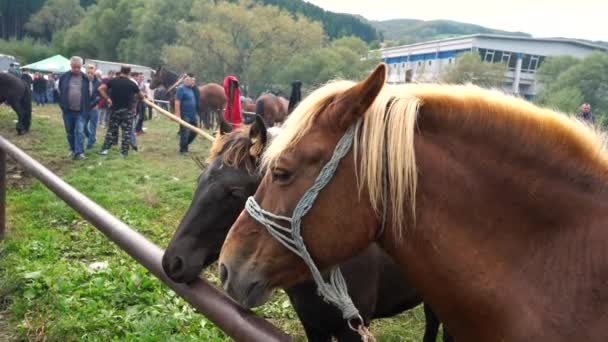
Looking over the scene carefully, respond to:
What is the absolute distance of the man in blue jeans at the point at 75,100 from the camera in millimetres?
10164

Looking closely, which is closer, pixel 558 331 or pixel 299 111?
pixel 558 331

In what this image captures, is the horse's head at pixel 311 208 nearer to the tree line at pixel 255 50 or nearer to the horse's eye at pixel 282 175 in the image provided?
the horse's eye at pixel 282 175

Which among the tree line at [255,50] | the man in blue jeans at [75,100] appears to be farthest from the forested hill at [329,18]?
the man in blue jeans at [75,100]

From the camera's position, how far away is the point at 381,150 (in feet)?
5.27

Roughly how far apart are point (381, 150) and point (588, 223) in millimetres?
726

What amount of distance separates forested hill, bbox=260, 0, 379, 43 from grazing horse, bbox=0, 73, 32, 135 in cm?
8756

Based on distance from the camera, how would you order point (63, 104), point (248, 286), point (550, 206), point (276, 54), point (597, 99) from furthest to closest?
1. point (276, 54)
2. point (597, 99)
3. point (63, 104)
4. point (248, 286)
5. point (550, 206)

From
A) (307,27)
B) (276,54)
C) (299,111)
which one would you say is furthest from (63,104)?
(307,27)

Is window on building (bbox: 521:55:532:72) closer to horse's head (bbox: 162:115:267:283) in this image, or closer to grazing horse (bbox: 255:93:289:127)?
grazing horse (bbox: 255:93:289:127)

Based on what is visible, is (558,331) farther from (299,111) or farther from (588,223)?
(299,111)

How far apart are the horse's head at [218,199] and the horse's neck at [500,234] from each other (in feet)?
4.22

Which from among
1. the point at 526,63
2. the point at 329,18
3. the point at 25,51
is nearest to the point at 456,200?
the point at 526,63

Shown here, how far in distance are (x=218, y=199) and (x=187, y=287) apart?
82 centimetres

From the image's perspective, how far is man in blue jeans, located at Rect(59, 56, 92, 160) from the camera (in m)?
10.2
